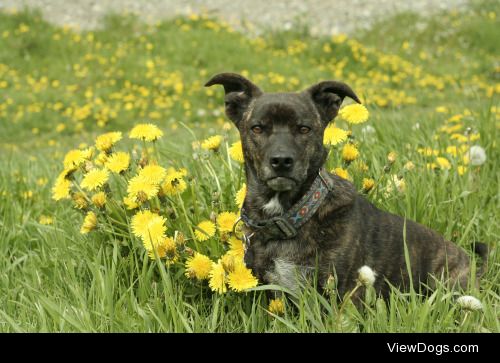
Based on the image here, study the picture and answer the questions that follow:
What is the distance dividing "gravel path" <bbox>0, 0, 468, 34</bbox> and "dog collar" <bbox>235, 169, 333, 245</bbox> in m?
Answer: 10.3

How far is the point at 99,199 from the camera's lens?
345 centimetres

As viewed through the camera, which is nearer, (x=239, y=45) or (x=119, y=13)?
(x=239, y=45)

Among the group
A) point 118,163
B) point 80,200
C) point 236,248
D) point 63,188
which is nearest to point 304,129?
point 236,248

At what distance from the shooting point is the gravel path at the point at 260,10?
13.2 meters

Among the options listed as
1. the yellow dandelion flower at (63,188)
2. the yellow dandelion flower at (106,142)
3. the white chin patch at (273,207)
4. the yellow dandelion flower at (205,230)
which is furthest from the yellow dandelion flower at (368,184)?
the yellow dandelion flower at (63,188)

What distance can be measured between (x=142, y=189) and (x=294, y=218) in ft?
2.75

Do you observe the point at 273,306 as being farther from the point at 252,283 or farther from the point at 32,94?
the point at 32,94

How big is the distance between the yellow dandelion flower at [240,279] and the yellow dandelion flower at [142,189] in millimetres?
658

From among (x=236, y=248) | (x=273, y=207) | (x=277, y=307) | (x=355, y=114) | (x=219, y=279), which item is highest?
(x=355, y=114)

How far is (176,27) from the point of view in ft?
41.7

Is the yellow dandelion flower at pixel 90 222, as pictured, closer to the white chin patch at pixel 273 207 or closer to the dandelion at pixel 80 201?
the dandelion at pixel 80 201

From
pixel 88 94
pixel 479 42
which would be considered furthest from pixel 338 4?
pixel 88 94

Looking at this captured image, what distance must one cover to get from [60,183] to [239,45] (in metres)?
8.63

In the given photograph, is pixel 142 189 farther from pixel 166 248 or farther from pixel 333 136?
pixel 333 136
